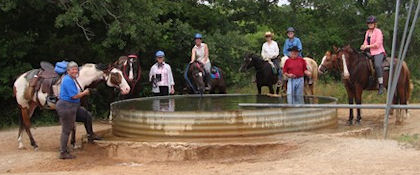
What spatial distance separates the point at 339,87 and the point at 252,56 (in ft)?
24.5

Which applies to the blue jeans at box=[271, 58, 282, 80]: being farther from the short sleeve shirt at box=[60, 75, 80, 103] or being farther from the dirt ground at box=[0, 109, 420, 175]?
the short sleeve shirt at box=[60, 75, 80, 103]

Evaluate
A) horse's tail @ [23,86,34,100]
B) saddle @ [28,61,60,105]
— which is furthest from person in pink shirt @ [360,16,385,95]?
horse's tail @ [23,86,34,100]

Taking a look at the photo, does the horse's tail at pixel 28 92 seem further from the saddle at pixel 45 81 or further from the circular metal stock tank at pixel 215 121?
the circular metal stock tank at pixel 215 121

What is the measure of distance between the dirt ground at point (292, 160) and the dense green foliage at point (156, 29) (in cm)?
508

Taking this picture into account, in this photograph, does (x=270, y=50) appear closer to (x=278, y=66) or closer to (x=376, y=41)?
(x=278, y=66)

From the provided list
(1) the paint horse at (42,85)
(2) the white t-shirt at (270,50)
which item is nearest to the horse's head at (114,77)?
(1) the paint horse at (42,85)

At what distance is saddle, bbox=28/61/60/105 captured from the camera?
1127 centimetres

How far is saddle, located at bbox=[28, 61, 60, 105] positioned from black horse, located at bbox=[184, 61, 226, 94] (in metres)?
5.17

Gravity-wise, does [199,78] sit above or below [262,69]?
below

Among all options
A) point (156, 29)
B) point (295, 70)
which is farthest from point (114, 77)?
point (156, 29)

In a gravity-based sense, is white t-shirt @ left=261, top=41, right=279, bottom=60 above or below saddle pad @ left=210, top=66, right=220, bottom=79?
above

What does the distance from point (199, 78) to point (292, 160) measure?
780 cm

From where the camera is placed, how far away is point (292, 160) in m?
8.52

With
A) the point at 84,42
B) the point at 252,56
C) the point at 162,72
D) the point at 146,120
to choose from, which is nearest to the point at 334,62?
the point at 252,56
